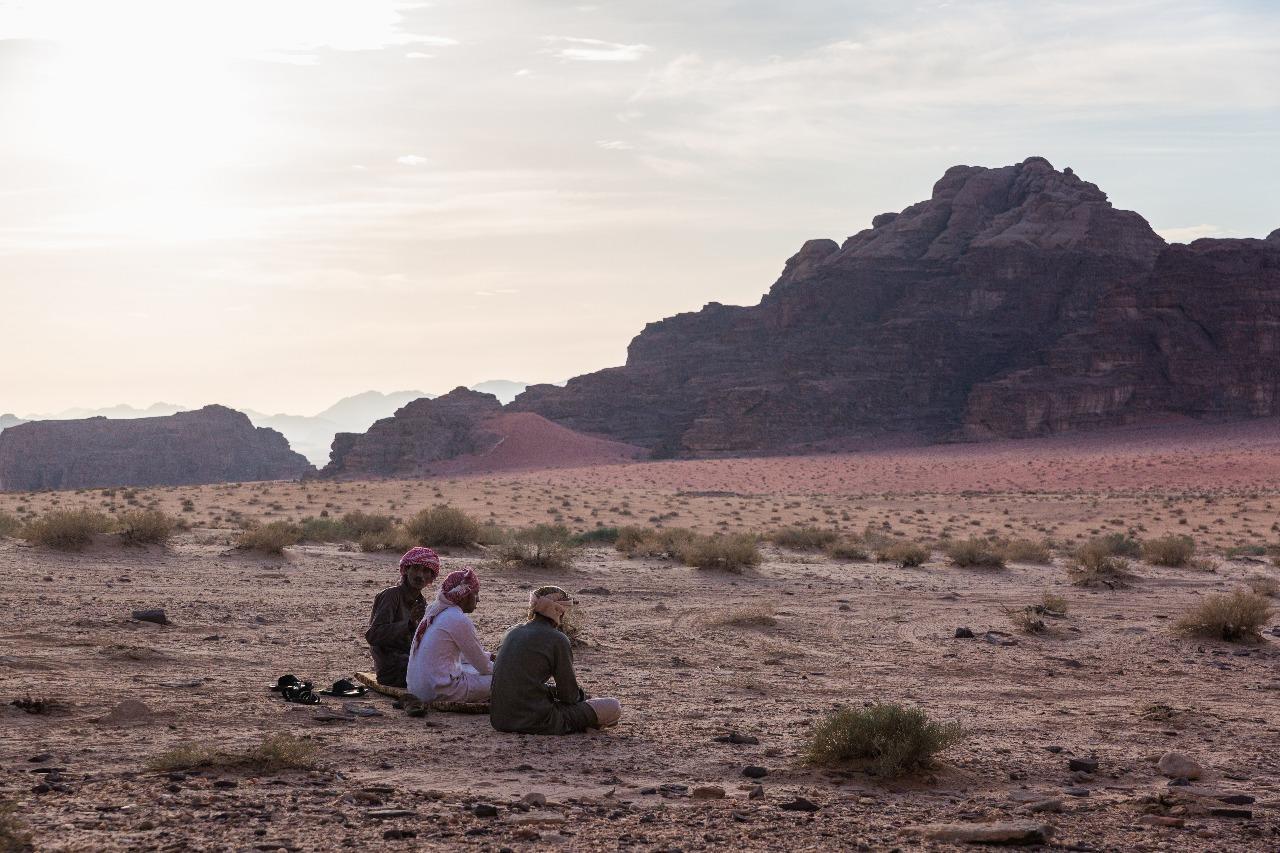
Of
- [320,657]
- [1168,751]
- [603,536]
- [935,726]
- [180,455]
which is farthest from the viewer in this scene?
[180,455]

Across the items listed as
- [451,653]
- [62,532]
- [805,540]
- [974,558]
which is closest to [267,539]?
[62,532]

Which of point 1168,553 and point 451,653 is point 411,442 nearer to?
point 1168,553

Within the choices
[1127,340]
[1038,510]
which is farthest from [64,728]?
[1127,340]

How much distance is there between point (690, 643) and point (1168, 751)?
5409 millimetres

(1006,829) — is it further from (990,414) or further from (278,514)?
(990,414)

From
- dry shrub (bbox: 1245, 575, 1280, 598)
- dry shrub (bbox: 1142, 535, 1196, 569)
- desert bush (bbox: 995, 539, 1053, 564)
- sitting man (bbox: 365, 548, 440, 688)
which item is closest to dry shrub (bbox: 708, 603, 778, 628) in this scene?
sitting man (bbox: 365, 548, 440, 688)

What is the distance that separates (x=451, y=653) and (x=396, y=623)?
81 centimetres

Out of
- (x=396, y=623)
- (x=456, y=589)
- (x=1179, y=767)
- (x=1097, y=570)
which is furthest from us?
(x=1097, y=570)

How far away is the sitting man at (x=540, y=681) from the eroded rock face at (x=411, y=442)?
7909 centimetres

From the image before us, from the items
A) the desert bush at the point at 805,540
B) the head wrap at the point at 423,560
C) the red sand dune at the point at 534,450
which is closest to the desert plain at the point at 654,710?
the head wrap at the point at 423,560

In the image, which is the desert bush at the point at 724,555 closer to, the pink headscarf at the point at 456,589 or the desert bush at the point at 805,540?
the desert bush at the point at 805,540

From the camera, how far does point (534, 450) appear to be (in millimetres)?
91125

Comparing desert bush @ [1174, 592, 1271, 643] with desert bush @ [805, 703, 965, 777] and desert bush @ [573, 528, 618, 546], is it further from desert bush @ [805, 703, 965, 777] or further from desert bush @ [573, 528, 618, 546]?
desert bush @ [573, 528, 618, 546]

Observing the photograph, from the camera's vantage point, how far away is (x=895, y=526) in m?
35.8
